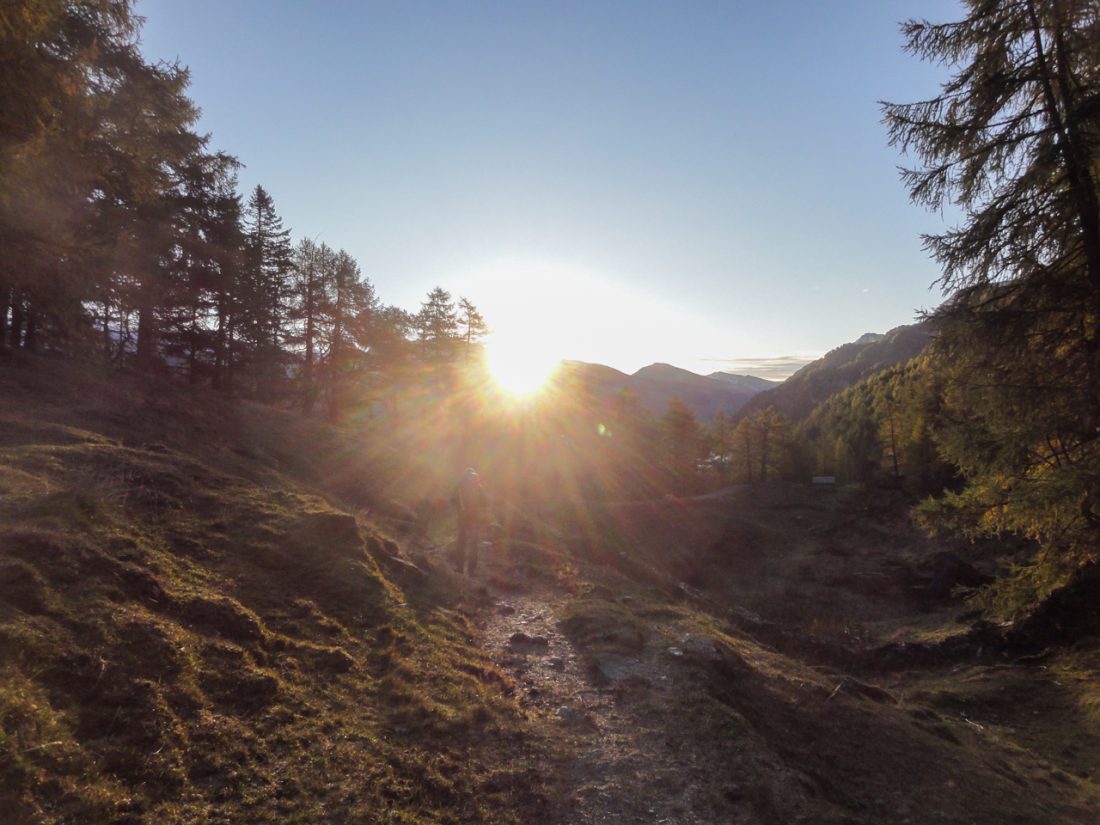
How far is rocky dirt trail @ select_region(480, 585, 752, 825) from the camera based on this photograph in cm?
584

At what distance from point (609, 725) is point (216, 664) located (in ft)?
15.4

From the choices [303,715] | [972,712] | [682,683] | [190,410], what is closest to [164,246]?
[190,410]

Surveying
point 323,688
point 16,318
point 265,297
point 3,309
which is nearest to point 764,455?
point 265,297

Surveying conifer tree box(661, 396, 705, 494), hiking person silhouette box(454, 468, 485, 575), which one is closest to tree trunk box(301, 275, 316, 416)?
hiking person silhouette box(454, 468, 485, 575)

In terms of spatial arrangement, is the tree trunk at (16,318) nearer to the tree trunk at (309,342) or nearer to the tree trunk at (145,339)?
the tree trunk at (145,339)

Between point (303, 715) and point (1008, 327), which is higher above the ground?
point (1008, 327)

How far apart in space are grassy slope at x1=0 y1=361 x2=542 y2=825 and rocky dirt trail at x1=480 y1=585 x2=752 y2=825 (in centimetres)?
56

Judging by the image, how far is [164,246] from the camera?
67.1ft

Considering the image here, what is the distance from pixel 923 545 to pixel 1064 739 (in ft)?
80.3

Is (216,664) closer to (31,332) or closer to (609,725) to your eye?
(609,725)

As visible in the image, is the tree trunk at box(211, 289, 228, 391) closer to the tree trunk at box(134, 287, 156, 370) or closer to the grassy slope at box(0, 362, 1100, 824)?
the tree trunk at box(134, 287, 156, 370)

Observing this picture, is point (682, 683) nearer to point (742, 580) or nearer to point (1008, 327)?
point (1008, 327)

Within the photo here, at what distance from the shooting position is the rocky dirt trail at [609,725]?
19.2ft

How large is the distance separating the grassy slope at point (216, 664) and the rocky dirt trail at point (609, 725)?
1.85ft
